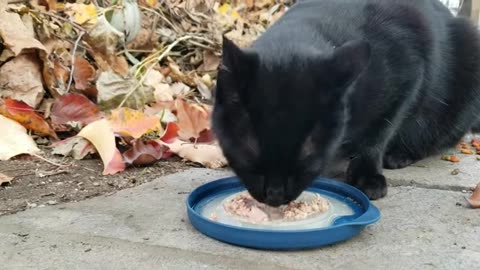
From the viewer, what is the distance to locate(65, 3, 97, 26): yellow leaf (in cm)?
288

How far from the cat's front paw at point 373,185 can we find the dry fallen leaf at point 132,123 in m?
0.73

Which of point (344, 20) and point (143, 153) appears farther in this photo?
Answer: point (143, 153)

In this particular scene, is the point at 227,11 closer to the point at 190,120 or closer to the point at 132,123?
the point at 190,120

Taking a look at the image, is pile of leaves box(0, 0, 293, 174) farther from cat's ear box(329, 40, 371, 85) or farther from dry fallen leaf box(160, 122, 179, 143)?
cat's ear box(329, 40, 371, 85)

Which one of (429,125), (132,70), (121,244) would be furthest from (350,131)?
(132,70)

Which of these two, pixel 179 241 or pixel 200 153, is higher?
pixel 179 241

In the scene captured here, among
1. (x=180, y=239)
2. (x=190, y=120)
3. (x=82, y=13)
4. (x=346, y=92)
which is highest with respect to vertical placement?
(x=346, y=92)

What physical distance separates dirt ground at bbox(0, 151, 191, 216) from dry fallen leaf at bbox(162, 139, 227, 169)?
0.04 m

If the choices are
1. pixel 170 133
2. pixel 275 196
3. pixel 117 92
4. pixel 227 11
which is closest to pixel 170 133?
pixel 170 133

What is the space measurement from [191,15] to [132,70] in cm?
85

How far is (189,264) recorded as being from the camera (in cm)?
129

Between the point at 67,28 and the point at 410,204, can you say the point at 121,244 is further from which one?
the point at 67,28

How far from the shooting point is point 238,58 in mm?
1321

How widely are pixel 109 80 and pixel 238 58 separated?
50.5 inches
